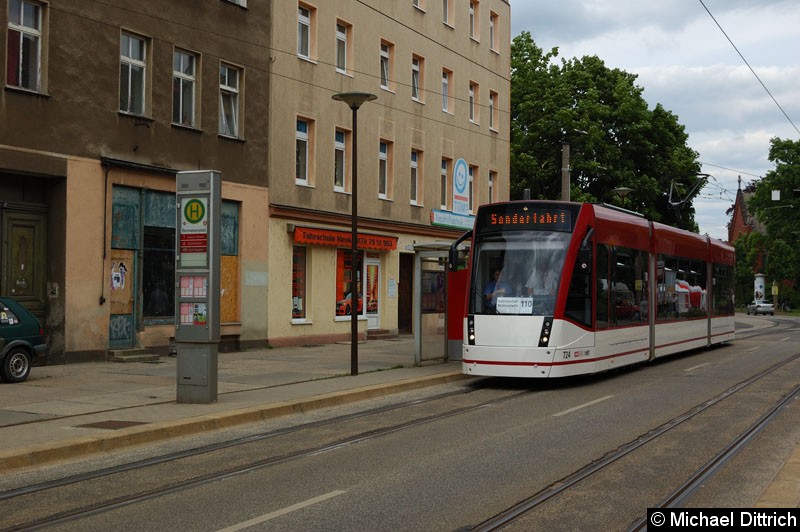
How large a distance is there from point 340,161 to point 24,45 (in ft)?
37.9

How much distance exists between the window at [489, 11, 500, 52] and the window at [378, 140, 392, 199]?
9805 mm

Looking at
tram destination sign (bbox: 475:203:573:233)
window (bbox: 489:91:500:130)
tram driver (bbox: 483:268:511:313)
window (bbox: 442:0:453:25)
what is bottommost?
tram driver (bbox: 483:268:511:313)

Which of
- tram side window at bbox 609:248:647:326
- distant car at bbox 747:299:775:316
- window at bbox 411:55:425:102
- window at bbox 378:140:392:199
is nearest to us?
tram side window at bbox 609:248:647:326

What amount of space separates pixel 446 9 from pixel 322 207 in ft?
37.2

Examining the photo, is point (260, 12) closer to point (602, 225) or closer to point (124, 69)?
point (124, 69)

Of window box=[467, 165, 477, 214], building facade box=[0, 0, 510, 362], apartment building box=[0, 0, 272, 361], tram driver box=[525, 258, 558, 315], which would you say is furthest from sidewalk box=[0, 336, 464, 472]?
window box=[467, 165, 477, 214]

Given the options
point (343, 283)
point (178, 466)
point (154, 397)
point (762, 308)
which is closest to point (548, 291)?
point (154, 397)

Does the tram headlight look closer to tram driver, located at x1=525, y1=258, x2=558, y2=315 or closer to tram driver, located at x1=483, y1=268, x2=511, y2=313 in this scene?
tram driver, located at x1=525, y1=258, x2=558, y2=315

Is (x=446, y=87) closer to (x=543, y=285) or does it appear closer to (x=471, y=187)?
(x=471, y=187)

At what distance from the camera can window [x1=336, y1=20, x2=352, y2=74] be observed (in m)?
28.1

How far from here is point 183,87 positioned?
22.2m

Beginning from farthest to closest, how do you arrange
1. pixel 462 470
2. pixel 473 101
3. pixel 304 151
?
pixel 473 101 < pixel 304 151 < pixel 462 470

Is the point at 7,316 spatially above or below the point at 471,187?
below

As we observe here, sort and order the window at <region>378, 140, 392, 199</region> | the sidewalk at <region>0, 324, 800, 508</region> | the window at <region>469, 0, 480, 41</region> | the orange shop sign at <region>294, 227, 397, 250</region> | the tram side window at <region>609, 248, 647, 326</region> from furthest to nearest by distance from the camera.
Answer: the window at <region>469, 0, 480, 41</region>, the window at <region>378, 140, 392, 199</region>, the orange shop sign at <region>294, 227, 397, 250</region>, the tram side window at <region>609, 248, 647, 326</region>, the sidewalk at <region>0, 324, 800, 508</region>
